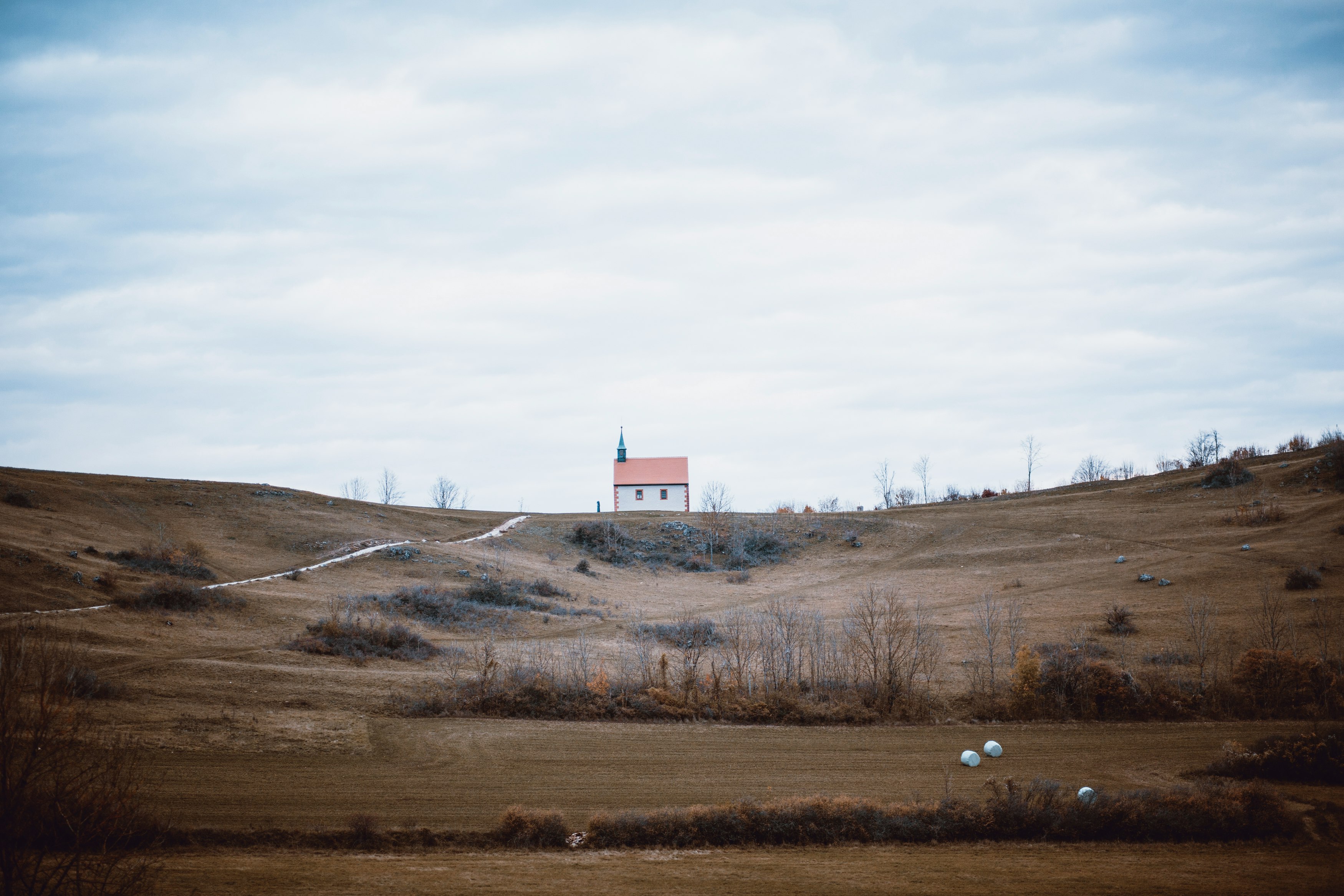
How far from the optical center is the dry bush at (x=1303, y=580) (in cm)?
3834

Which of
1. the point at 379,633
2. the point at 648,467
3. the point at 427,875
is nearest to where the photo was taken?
the point at 427,875

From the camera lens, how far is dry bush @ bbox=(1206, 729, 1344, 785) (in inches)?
842

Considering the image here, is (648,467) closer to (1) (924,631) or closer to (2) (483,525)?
(2) (483,525)

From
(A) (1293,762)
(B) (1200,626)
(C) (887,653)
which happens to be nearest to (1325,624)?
(B) (1200,626)

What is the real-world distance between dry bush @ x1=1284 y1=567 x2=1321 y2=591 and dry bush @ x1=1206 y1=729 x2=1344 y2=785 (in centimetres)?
2057

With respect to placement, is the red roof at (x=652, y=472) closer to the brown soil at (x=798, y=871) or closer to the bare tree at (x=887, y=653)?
the bare tree at (x=887, y=653)

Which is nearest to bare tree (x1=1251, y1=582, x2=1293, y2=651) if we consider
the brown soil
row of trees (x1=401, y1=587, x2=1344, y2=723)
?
row of trees (x1=401, y1=587, x2=1344, y2=723)

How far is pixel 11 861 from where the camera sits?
9242mm

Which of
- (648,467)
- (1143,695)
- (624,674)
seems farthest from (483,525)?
(1143,695)

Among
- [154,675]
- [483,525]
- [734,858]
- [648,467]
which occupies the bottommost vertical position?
[734,858]

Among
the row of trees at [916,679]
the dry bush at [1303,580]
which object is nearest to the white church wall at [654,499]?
the row of trees at [916,679]

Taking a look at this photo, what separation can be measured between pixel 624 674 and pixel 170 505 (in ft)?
161

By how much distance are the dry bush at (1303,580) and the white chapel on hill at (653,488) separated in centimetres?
5907

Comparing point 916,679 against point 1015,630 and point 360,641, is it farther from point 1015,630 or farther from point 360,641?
point 360,641
